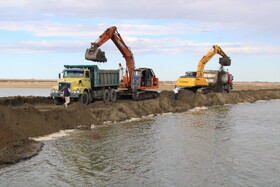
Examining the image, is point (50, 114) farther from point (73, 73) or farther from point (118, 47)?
point (118, 47)

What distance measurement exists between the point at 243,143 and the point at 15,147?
11.2 metres

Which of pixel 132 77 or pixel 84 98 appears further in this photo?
pixel 132 77

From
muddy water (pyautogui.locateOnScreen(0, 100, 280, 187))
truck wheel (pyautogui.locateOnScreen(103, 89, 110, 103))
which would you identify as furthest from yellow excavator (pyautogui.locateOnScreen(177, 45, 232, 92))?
muddy water (pyautogui.locateOnScreen(0, 100, 280, 187))

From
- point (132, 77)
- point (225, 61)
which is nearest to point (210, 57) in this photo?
point (225, 61)

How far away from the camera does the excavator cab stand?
28.1m

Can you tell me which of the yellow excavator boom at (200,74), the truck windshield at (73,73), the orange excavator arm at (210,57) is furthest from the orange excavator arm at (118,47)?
the orange excavator arm at (210,57)

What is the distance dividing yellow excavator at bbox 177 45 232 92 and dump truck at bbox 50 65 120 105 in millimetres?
12005

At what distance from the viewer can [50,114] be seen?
72.7ft

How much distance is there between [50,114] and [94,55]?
24.7ft

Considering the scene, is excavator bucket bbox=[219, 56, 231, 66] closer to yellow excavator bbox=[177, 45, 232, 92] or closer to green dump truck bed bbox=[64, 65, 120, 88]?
yellow excavator bbox=[177, 45, 232, 92]

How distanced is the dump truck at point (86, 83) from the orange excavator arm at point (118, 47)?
37.2 inches

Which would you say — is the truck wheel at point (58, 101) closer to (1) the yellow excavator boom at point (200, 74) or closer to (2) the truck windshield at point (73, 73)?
(2) the truck windshield at point (73, 73)

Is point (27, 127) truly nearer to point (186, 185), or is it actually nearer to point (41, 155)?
point (41, 155)

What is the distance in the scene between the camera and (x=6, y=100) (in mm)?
27953
